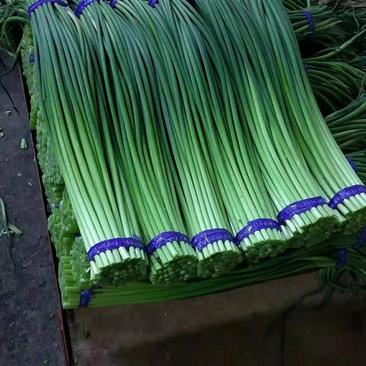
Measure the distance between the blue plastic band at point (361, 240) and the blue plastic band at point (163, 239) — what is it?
487 millimetres

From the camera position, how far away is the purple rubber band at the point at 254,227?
1344mm

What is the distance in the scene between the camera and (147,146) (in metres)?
1.47

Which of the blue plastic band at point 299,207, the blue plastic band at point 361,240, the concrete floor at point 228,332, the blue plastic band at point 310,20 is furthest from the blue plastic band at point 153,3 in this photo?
the concrete floor at point 228,332

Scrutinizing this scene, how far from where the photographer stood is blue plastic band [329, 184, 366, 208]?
1.40m

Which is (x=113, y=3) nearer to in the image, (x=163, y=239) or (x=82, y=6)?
(x=82, y=6)

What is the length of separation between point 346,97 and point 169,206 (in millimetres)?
828

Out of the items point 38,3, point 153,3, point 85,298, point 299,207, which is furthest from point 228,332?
point 38,3

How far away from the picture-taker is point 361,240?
1594 millimetres

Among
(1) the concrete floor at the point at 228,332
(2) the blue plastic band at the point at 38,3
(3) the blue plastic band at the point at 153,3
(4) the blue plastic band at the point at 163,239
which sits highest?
(2) the blue plastic band at the point at 38,3

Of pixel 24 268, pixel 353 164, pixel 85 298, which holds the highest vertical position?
pixel 24 268

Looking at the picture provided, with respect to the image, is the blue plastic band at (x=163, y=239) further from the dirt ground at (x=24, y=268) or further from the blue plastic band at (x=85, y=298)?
the dirt ground at (x=24, y=268)

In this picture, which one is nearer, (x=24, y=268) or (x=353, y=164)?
(x=353, y=164)

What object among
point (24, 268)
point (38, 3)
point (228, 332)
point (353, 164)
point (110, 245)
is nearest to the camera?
point (110, 245)

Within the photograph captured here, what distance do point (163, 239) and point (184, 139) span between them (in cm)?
28
